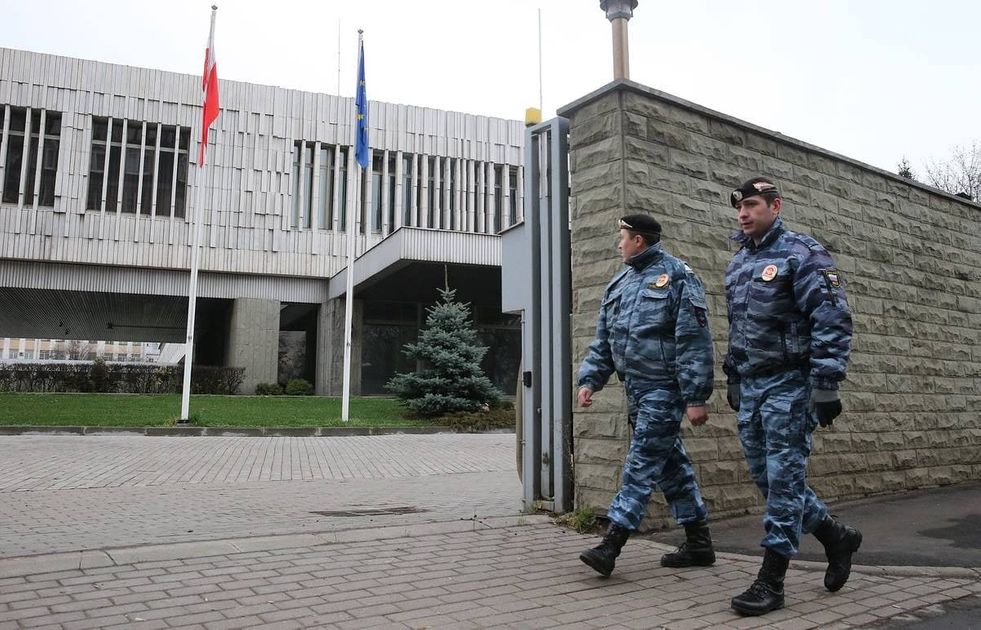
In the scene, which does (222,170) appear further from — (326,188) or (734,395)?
(734,395)

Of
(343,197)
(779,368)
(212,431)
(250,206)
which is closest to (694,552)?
(779,368)

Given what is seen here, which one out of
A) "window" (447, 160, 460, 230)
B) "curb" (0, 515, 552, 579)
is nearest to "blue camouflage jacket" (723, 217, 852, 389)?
"curb" (0, 515, 552, 579)

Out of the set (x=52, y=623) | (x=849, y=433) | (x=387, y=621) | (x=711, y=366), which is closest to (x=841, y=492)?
(x=849, y=433)

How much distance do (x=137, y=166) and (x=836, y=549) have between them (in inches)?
1116

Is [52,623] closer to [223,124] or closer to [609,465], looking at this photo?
[609,465]

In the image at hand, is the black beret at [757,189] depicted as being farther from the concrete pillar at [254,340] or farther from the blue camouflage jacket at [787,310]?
the concrete pillar at [254,340]

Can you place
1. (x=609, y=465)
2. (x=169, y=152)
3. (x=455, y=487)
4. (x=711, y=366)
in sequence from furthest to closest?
(x=169, y=152)
(x=455, y=487)
(x=609, y=465)
(x=711, y=366)

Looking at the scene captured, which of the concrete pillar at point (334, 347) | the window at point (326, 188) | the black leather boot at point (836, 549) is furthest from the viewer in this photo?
the window at point (326, 188)

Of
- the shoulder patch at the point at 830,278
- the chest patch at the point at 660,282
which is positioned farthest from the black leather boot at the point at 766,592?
the chest patch at the point at 660,282

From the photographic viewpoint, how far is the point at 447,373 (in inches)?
734

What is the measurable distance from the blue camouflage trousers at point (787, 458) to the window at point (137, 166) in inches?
1079

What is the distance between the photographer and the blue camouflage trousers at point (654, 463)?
3854 mm

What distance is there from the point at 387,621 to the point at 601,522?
88.2 inches

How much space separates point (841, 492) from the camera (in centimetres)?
605
